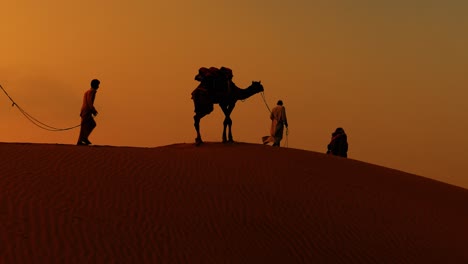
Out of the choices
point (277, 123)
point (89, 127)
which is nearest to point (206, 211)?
point (89, 127)

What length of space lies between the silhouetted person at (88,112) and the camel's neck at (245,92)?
144 inches

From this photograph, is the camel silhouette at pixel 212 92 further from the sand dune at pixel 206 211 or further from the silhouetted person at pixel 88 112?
the silhouetted person at pixel 88 112

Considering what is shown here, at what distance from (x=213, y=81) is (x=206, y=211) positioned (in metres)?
6.60

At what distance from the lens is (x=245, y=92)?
2122cm

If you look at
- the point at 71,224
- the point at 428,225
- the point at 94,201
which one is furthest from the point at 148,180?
the point at 428,225

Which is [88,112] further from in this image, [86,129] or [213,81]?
[213,81]

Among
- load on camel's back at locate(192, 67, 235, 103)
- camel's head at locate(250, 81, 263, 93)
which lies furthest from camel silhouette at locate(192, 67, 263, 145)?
camel's head at locate(250, 81, 263, 93)

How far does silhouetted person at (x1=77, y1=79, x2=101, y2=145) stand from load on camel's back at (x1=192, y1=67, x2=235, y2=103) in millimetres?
2510

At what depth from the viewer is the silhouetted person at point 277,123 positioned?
2398cm

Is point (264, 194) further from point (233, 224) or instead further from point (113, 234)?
point (113, 234)

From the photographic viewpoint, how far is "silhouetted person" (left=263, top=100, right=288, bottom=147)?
24.0 m

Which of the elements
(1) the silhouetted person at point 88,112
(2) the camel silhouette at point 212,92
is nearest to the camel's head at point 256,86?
(2) the camel silhouette at point 212,92

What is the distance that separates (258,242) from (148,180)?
3.57 metres

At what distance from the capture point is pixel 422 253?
14258 millimetres
